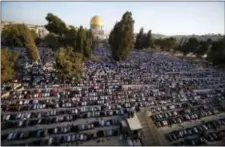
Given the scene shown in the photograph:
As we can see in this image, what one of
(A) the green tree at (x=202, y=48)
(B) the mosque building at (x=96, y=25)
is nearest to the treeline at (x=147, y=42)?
(A) the green tree at (x=202, y=48)

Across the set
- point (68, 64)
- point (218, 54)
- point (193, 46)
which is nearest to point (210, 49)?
point (218, 54)

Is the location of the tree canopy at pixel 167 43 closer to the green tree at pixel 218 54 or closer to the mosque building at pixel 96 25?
the green tree at pixel 218 54

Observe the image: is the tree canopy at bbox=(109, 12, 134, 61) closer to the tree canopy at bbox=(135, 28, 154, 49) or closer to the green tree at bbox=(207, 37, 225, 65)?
the tree canopy at bbox=(135, 28, 154, 49)

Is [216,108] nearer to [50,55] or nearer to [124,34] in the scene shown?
[124,34]

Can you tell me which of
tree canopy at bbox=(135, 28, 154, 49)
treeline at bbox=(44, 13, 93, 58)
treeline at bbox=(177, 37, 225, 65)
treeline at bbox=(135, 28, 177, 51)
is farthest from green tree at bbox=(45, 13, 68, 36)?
treeline at bbox=(177, 37, 225, 65)

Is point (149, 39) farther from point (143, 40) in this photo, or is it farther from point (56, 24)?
point (56, 24)

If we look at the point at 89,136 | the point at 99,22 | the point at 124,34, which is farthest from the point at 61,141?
the point at 99,22
